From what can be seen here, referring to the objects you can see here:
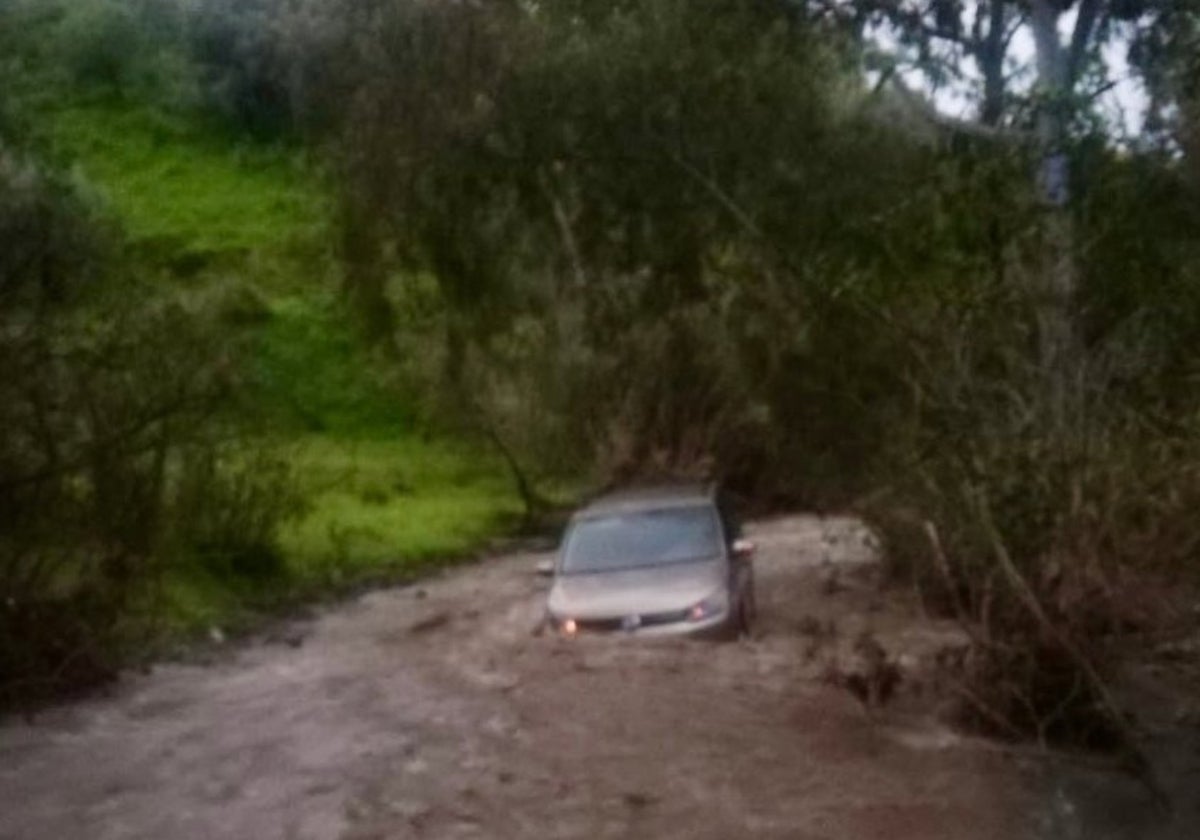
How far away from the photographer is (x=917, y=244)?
2027 centimetres

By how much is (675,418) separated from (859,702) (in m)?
16.0

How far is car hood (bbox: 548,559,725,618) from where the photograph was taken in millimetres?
23297

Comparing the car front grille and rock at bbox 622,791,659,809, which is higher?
the car front grille

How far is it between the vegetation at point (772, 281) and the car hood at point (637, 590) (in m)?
1.71

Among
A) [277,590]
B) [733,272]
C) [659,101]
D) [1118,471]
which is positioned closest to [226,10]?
[277,590]

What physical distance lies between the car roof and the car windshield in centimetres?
13

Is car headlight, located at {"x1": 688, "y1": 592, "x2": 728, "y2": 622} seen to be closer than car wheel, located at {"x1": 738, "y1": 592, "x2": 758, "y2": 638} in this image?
Yes

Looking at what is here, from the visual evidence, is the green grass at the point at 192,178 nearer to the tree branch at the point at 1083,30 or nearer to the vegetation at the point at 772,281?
the vegetation at the point at 772,281

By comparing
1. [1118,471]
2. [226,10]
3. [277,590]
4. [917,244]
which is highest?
[226,10]

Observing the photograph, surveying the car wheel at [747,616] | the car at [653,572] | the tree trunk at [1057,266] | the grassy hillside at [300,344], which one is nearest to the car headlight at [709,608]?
the car at [653,572]

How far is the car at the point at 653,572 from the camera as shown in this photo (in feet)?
76.3

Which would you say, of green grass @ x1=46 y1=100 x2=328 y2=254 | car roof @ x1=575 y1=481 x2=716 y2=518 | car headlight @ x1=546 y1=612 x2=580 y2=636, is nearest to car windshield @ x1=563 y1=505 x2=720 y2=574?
car roof @ x1=575 y1=481 x2=716 y2=518

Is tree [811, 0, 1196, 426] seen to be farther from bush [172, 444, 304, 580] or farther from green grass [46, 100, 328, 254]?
green grass [46, 100, 328, 254]

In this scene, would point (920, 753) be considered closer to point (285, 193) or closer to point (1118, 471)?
point (1118, 471)
